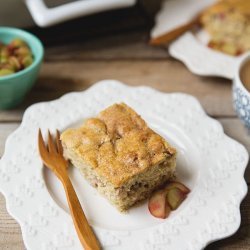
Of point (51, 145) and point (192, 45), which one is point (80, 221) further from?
point (192, 45)

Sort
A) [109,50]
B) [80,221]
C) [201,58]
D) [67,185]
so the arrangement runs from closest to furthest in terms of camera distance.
A: [80,221], [67,185], [201,58], [109,50]

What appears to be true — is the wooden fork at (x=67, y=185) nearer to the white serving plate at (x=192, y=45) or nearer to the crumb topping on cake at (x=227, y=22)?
the white serving plate at (x=192, y=45)

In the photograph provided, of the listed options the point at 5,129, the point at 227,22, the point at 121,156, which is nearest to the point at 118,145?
the point at 121,156

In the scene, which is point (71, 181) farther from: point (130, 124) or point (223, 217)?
point (223, 217)

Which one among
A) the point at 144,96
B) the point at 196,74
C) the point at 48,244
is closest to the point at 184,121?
the point at 144,96

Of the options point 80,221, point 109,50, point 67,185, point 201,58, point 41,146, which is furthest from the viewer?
point 109,50
